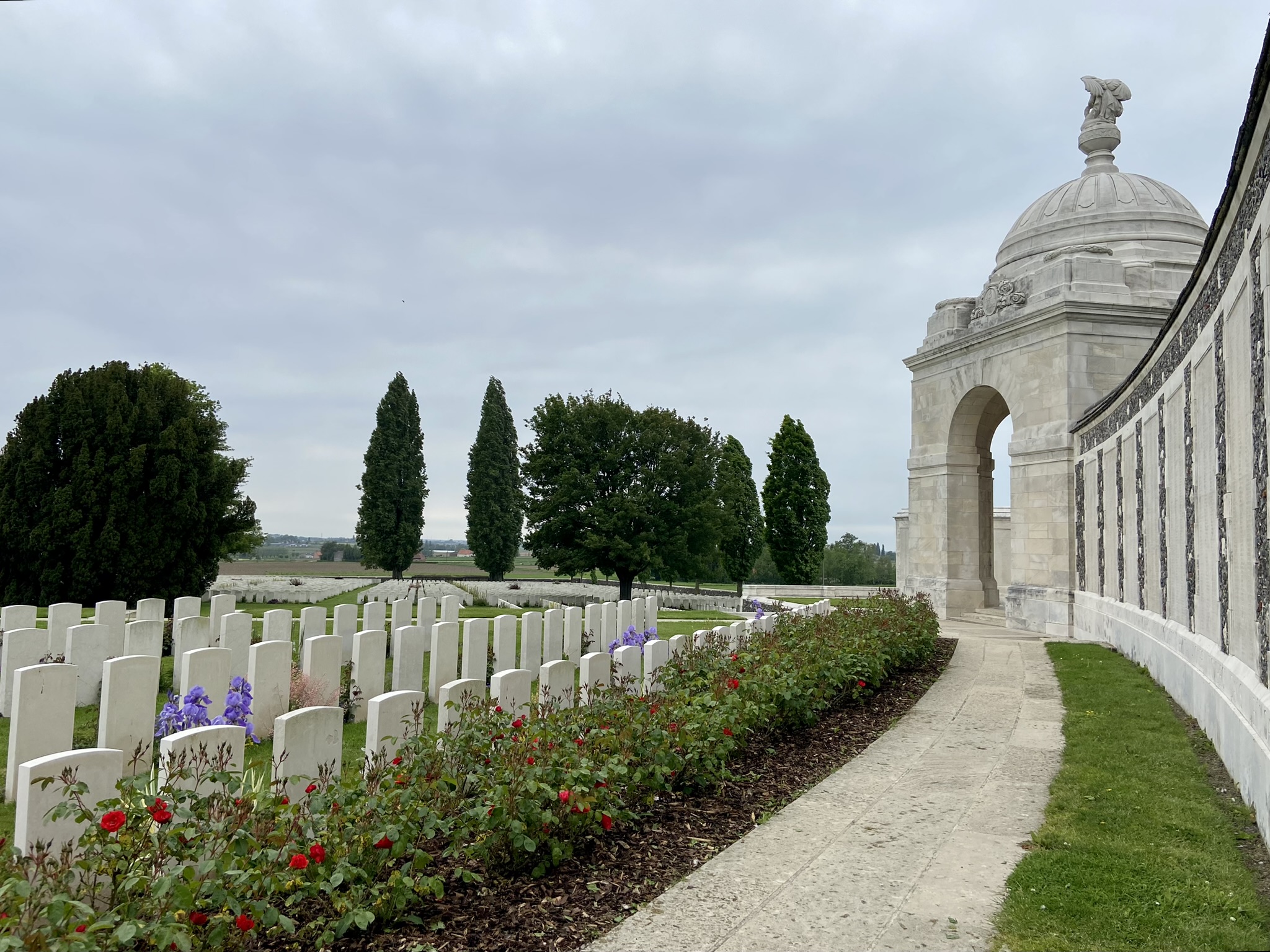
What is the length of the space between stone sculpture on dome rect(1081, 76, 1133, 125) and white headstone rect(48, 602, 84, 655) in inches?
905

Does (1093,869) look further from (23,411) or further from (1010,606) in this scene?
(23,411)

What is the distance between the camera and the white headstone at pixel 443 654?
8.61 meters

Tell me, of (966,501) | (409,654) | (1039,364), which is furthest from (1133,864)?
(966,501)

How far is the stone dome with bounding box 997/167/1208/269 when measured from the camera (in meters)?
18.6

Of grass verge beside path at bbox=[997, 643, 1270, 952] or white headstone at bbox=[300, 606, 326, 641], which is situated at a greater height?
white headstone at bbox=[300, 606, 326, 641]

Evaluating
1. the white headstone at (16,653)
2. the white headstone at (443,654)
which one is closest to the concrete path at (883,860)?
the white headstone at (443,654)

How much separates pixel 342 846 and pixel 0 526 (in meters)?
16.1

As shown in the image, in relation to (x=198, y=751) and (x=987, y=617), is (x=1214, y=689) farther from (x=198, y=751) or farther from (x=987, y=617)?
(x=987, y=617)

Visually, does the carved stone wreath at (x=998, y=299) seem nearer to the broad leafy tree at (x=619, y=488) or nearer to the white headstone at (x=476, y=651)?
the broad leafy tree at (x=619, y=488)

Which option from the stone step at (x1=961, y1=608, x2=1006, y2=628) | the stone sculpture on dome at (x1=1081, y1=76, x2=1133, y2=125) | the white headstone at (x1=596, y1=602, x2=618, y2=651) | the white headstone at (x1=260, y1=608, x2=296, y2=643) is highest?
the stone sculpture on dome at (x1=1081, y1=76, x2=1133, y2=125)

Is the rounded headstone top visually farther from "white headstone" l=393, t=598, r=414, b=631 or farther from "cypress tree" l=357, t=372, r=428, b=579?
"cypress tree" l=357, t=372, r=428, b=579

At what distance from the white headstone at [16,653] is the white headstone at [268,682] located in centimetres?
257

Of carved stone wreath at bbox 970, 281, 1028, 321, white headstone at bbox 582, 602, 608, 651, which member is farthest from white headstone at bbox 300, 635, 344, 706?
carved stone wreath at bbox 970, 281, 1028, 321

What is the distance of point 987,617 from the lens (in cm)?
1969
